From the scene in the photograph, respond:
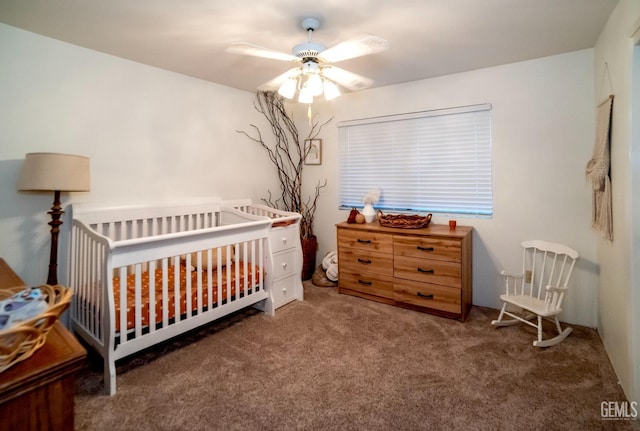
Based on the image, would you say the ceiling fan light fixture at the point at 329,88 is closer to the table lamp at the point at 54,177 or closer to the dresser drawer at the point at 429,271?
the dresser drawer at the point at 429,271

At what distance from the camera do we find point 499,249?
287 centimetres

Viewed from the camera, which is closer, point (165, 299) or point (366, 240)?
point (165, 299)

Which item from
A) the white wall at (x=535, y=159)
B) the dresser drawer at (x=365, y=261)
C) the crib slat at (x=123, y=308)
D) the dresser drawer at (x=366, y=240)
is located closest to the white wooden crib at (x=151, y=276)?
the crib slat at (x=123, y=308)

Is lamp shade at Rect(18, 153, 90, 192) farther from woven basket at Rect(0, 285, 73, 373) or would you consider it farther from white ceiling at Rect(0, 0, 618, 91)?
woven basket at Rect(0, 285, 73, 373)

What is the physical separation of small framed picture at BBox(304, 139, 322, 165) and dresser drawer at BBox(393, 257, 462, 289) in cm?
167

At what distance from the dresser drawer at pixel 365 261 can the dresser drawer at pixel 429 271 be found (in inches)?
3.3

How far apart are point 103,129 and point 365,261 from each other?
253 centimetres

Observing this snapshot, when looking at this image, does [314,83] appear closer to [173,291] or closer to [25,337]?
[173,291]

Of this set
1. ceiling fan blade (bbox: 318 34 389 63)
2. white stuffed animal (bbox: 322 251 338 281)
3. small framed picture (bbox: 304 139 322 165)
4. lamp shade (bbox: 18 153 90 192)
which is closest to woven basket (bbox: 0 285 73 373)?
lamp shade (bbox: 18 153 90 192)

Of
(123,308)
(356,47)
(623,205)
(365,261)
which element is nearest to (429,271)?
(365,261)

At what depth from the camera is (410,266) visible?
2.86 m

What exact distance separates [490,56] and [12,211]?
373 centimetres

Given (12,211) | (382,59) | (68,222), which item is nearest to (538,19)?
(382,59)

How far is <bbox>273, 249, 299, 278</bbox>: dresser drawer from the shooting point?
2.93m
